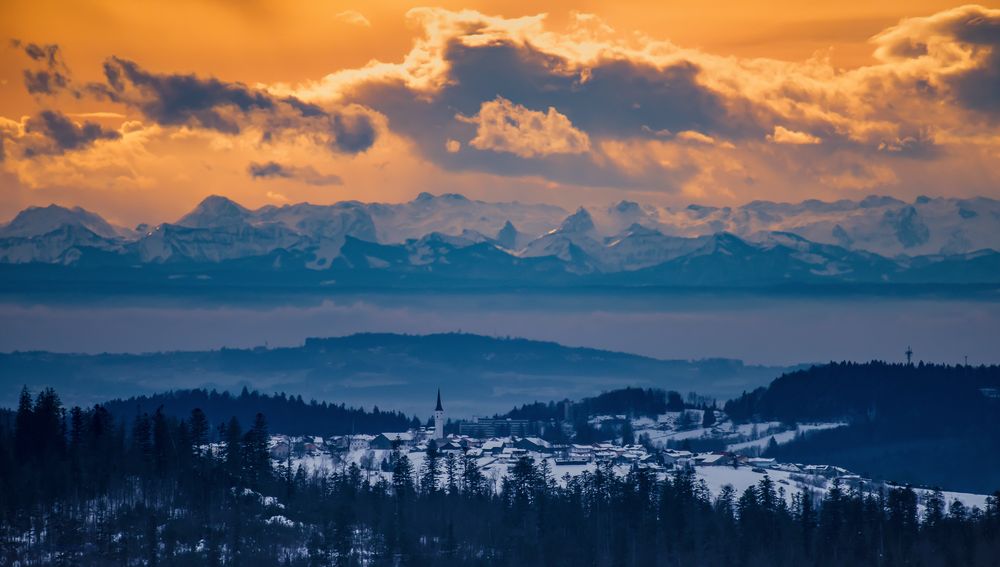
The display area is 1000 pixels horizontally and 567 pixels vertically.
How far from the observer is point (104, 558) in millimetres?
175625

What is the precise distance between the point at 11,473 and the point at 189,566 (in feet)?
80.1

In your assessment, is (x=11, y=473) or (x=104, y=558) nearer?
(x=104, y=558)

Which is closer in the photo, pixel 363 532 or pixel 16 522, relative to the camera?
pixel 16 522

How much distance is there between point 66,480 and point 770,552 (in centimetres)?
6859

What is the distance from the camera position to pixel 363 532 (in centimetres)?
19638

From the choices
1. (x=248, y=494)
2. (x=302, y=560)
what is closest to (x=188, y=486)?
(x=248, y=494)

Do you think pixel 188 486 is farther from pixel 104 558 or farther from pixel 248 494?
pixel 104 558

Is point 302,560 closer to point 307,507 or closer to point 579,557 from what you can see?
point 307,507

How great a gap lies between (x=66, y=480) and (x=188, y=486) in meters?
12.6

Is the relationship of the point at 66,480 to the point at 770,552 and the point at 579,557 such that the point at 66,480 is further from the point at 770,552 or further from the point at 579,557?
the point at 770,552

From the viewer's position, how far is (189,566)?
582 feet

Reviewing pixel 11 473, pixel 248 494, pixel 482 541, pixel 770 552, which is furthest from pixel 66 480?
pixel 770 552

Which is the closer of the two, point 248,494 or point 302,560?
point 302,560

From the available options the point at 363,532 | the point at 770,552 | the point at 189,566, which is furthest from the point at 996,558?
the point at 189,566
